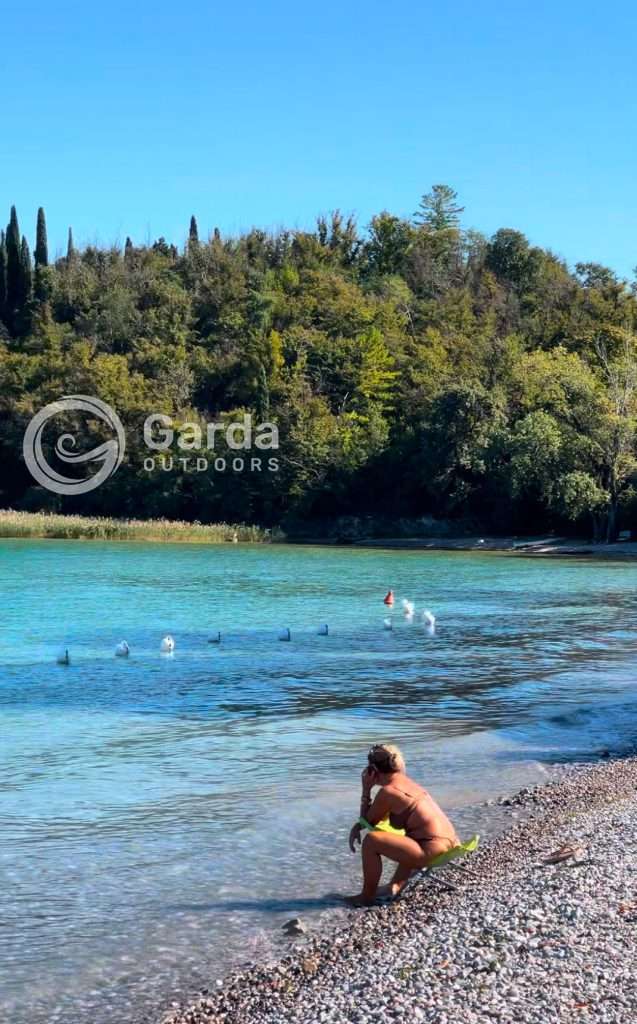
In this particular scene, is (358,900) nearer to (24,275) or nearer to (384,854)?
(384,854)

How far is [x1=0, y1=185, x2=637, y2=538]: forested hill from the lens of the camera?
213 feet

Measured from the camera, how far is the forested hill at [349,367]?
64875mm

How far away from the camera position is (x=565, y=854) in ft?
27.3

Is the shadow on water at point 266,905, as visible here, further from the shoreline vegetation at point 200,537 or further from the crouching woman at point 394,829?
the shoreline vegetation at point 200,537

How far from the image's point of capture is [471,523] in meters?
68.9

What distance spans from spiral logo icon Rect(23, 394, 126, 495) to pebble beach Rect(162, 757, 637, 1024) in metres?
74.7

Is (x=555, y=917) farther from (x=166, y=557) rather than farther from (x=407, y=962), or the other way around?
(x=166, y=557)

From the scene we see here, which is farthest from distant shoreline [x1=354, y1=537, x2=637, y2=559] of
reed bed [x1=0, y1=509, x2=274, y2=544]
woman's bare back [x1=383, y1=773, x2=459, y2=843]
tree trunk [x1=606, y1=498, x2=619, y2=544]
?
woman's bare back [x1=383, y1=773, x2=459, y2=843]

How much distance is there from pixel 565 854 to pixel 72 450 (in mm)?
79265

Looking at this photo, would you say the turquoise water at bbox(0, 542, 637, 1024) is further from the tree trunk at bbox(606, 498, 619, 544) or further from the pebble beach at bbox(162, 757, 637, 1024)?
the tree trunk at bbox(606, 498, 619, 544)

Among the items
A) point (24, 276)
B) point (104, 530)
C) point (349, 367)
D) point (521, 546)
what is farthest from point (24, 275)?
point (521, 546)

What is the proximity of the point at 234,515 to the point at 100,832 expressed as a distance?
66883 millimetres

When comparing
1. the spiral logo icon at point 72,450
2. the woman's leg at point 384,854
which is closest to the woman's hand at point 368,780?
the woman's leg at point 384,854

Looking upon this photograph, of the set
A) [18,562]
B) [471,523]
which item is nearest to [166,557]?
[18,562]
